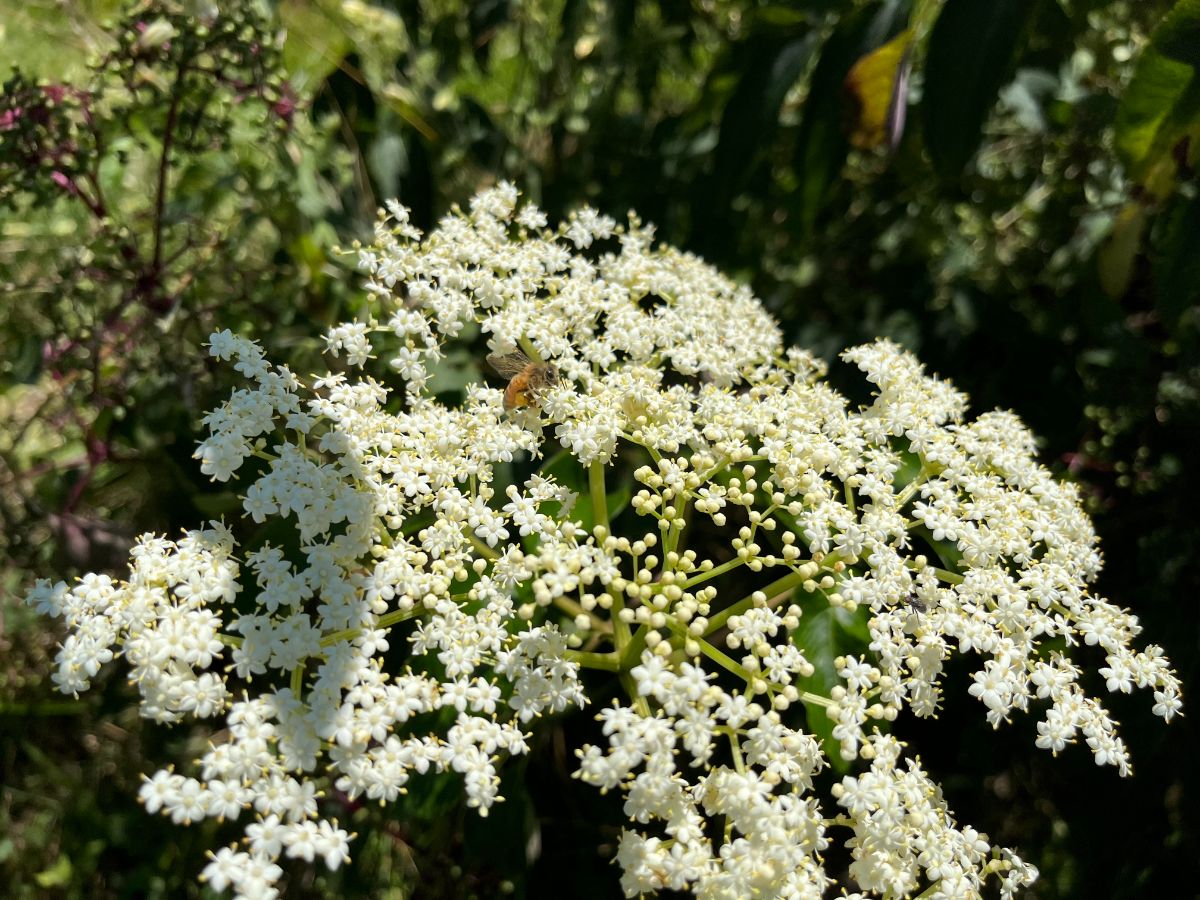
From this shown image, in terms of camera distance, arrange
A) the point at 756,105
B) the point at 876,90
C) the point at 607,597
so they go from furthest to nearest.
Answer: the point at 756,105, the point at 876,90, the point at 607,597

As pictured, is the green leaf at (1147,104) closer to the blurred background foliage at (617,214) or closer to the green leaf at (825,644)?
the blurred background foliage at (617,214)

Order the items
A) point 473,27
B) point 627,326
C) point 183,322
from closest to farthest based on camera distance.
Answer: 1. point 627,326
2. point 183,322
3. point 473,27

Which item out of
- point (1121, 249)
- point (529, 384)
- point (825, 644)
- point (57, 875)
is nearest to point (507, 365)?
point (529, 384)

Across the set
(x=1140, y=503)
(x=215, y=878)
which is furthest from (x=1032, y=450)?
(x=215, y=878)

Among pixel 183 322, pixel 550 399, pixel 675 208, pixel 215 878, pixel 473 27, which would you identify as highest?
pixel 473 27

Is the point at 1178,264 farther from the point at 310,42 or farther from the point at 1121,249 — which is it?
the point at 310,42

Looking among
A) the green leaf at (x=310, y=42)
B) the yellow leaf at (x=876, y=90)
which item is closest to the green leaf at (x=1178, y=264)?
the yellow leaf at (x=876, y=90)

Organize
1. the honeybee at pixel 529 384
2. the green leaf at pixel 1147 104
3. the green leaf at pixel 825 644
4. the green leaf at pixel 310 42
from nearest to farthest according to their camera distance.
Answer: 1. the green leaf at pixel 825 644
2. the honeybee at pixel 529 384
3. the green leaf at pixel 1147 104
4. the green leaf at pixel 310 42

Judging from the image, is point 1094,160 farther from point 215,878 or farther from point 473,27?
point 215,878
